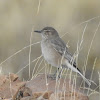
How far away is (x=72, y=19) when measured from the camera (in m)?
19.4

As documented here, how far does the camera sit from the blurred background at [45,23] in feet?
57.2

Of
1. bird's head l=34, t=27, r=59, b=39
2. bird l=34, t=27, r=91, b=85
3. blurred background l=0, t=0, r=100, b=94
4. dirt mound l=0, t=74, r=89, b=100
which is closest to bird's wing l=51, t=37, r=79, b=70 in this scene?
bird l=34, t=27, r=91, b=85

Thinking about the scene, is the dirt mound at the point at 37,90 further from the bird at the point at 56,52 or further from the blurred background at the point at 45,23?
the blurred background at the point at 45,23

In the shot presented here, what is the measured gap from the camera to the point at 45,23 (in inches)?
750

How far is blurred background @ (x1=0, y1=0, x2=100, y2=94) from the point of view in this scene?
1744 cm

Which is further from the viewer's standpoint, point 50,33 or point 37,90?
point 50,33

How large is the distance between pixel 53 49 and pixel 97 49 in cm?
658

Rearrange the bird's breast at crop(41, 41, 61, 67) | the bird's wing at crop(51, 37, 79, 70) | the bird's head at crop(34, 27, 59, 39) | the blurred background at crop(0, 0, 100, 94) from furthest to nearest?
the blurred background at crop(0, 0, 100, 94)
the bird's head at crop(34, 27, 59, 39)
the bird's breast at crop(41, 41, 61, 67)
the bird's wing at crop(51, 37, 79, 70)

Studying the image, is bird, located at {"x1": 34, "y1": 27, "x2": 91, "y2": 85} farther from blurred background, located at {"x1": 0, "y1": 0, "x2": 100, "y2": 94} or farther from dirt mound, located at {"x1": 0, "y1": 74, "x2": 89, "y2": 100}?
blurred background, located at {"x1": 0, "y1": 0, "x2": 100, "y2": 94}

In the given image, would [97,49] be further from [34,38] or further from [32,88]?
[32,88]

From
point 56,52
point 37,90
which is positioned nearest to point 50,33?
point 56,52

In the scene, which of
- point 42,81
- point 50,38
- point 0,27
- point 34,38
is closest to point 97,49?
point 34,38

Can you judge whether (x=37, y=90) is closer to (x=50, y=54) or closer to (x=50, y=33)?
(x=50, y=54)

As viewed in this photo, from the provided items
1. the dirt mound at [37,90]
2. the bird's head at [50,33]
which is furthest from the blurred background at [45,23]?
the dirt mound at [37,90]
